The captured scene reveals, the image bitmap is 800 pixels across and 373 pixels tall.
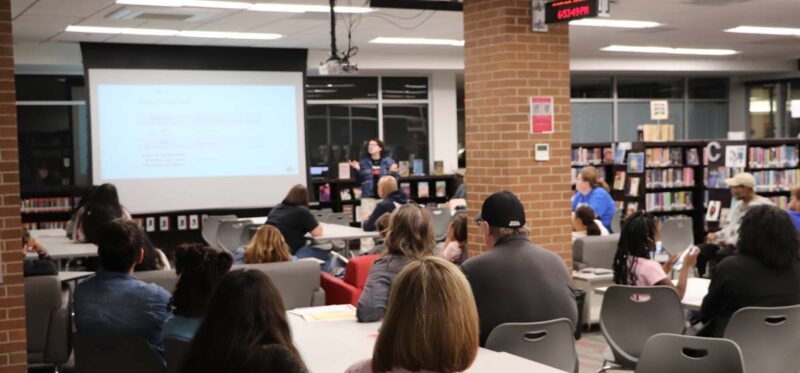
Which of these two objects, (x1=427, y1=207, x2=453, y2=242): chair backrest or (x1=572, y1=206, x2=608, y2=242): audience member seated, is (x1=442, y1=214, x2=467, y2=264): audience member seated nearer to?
(x1=572, y1=206, x2=608, y2=242): audience member seated

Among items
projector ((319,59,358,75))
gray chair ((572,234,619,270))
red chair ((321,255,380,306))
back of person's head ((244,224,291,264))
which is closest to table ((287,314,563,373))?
red chair ((321,255,380,306))

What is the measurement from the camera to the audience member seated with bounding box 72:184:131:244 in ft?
29.0

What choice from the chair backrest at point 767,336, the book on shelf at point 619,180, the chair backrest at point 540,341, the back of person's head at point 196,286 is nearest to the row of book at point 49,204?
the book on shelf at point 619,180

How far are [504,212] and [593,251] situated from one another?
438 cm

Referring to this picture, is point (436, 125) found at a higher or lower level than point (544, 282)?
higher

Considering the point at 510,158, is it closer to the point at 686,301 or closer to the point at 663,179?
the point at 686,301

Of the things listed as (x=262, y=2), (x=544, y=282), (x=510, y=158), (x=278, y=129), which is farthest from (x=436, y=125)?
(x=544, y=282)

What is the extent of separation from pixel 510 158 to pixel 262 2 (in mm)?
3728

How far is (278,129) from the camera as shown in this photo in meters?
14.2

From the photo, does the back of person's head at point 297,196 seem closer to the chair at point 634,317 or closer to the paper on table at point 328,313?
the paper on table at point 328,313

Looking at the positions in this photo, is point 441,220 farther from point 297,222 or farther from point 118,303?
point 118,303

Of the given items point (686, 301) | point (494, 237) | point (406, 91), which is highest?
point (406, 91)

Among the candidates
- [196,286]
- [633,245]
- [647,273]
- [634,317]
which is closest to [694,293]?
[647,273]

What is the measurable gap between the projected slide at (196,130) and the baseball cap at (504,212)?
9.76 m
